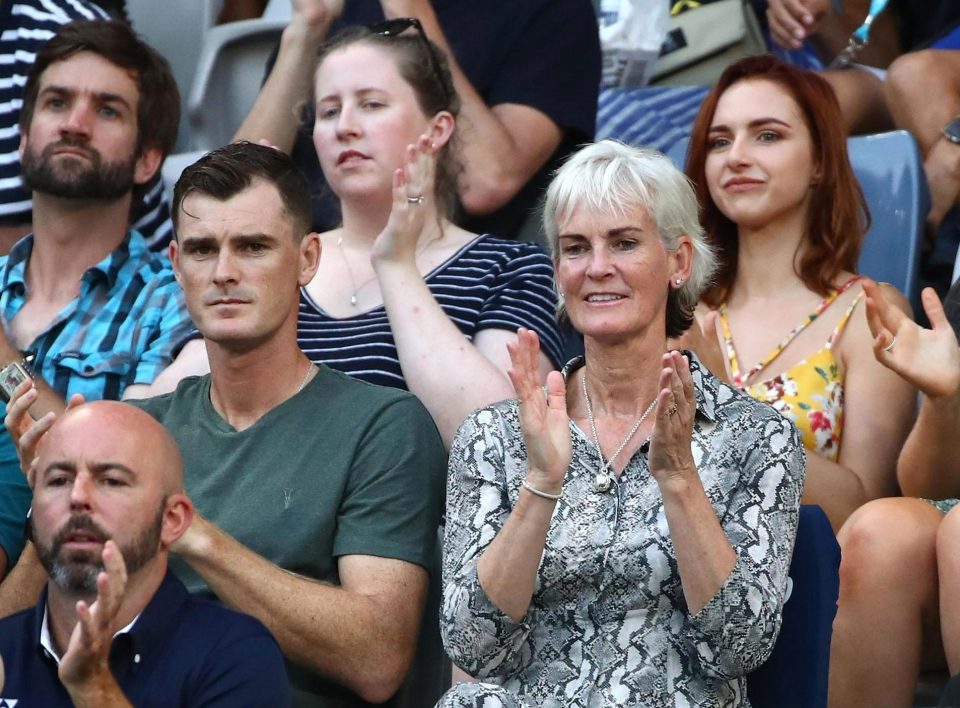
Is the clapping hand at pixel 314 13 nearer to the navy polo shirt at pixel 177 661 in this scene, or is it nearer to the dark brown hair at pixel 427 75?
the dark brown hair at pixel 427 75

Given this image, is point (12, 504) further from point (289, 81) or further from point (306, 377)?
point (289, 81)

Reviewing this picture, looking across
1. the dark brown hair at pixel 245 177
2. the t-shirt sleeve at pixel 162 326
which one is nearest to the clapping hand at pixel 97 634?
the dark brown hair at pixel 245 177

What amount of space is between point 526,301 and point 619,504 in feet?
2.87

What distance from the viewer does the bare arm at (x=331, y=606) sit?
2.73m

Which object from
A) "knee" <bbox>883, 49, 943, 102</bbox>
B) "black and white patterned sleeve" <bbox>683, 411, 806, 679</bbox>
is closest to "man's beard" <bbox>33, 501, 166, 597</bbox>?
"black and white patterned sleeve" <bbox>683, 411, 806, 679</bbox>

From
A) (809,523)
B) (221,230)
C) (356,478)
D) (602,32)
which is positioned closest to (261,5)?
(602,32)

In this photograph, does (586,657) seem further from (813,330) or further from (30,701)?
(813,330)

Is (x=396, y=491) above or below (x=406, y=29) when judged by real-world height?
below

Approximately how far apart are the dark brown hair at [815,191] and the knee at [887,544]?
769mm

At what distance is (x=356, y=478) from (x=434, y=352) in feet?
1.36

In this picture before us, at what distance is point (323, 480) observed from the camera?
295 centimetres

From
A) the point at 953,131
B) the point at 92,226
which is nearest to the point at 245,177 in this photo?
the point at 92,226

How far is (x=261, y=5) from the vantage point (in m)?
5.29

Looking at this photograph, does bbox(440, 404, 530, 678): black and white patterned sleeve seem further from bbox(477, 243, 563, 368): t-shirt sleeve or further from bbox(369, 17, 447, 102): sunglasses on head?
bbox(369, 17, 447, 102): sunglasses on head
